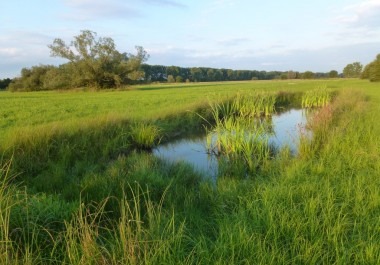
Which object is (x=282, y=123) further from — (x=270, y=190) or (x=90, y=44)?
(x=90, y=44)

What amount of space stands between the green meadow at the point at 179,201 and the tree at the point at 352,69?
109m

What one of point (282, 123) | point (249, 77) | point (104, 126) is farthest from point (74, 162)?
point (249, 77)

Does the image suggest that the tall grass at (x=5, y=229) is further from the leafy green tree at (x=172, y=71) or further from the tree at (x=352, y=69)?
the tree at (x=352, y=69)

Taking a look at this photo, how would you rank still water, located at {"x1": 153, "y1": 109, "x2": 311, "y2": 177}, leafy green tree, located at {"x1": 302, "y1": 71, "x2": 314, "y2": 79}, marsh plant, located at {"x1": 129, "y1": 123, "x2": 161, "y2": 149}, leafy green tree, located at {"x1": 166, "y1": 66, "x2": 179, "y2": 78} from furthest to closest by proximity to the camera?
leafy green tree, located at {"x1": 166, "y1": 66, "x2": 179, "y2": 78}
leafy green tree, located at {"x1": 302, "y1": 71, "x2": 314, "y2": 79}
marsh plant, located at {"x1": 129, "y1": 123, "x2": 161, "y2": 149}
still water, located at {"x1": 153, "y1": 109, "x2": 311, "y2": 177}

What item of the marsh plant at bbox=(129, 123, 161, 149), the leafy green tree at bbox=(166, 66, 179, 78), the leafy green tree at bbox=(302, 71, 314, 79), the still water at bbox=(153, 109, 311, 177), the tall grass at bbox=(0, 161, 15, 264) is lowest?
the still water at bbox=(153, 109, 311, 177)

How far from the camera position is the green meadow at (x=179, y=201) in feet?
9.65

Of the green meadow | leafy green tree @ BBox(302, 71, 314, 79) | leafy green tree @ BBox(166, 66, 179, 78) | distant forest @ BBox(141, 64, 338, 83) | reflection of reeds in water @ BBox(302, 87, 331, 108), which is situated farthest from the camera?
leafy green tree @ BBox(166, 66, 179, 78)

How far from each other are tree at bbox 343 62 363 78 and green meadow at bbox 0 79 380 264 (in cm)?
10880

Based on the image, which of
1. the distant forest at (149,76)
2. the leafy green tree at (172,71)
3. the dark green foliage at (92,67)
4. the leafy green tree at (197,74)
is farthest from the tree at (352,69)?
the dark green foliage at (92,67)

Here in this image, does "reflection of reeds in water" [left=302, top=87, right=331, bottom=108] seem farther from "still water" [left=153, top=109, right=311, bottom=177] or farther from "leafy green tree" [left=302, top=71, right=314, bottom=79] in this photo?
"leafy green tree" [left=302, top=71, right=314, bottom=79]

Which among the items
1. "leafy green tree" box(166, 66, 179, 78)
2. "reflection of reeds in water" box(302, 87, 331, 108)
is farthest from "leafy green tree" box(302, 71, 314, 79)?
"reflection of reeds in water" box(302, 87, 331, 108)

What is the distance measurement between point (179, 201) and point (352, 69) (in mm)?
117165

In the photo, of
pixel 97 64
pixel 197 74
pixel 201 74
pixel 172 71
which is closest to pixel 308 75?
pixel 201 74

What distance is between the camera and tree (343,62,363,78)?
106 m
